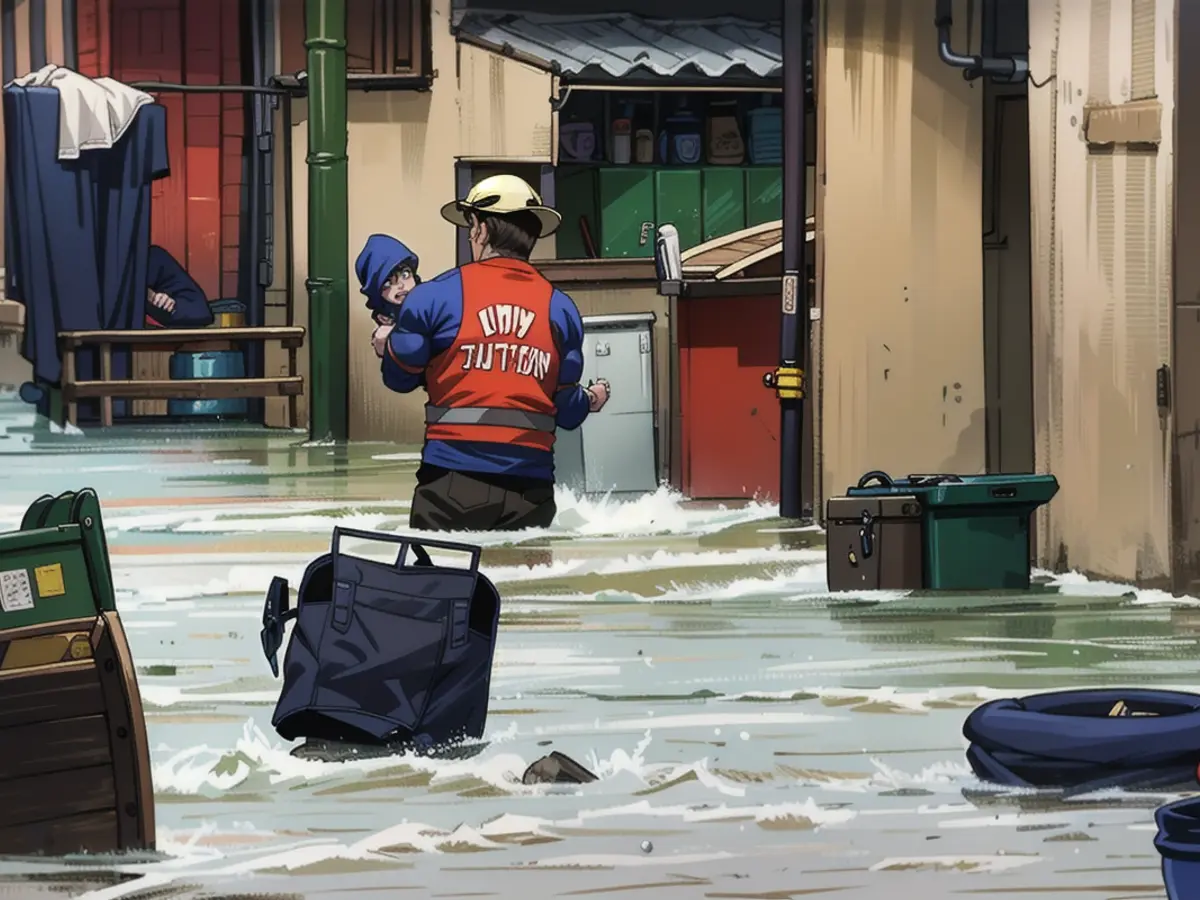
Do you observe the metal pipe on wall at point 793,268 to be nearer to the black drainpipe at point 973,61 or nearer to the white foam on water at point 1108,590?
the black drainpipe at point 973,61

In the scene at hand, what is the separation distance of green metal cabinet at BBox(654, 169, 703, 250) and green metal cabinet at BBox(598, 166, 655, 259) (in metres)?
0.05

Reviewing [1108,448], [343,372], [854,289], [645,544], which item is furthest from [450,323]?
[343,372]

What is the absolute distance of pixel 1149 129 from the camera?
459 centimetres

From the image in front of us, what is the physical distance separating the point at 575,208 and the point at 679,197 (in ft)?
1.73

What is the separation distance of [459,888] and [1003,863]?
69 centimetres

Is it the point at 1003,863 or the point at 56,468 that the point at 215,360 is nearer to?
the point at 56,468

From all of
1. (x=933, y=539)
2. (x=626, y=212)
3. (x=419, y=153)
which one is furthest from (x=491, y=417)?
(x=626, y=212)

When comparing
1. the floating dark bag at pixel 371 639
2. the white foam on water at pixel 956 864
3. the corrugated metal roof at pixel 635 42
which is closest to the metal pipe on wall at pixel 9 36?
the corrugated metal roof at pixel 635 42

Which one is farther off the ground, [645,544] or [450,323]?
[450,323]

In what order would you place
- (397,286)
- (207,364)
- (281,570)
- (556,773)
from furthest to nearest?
(207,364), (397,286), (281,570), (556,773)

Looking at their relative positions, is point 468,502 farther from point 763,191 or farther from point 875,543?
point 763,191

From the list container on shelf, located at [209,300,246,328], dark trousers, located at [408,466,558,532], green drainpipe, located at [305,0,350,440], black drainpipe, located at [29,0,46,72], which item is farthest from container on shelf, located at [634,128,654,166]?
dark trousers, located at [408,466,558,532]

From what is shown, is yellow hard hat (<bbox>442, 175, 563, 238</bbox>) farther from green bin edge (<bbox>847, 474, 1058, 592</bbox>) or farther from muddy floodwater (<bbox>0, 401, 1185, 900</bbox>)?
green bin edge (<bbox>847, 474, 1058, 592</bbox>)

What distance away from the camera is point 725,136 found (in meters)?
10.0
